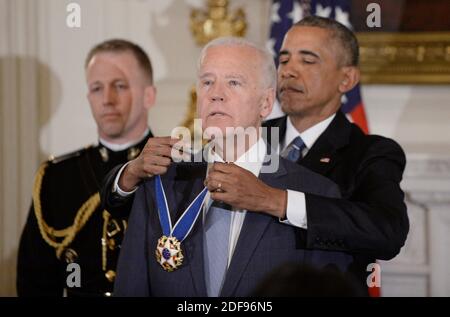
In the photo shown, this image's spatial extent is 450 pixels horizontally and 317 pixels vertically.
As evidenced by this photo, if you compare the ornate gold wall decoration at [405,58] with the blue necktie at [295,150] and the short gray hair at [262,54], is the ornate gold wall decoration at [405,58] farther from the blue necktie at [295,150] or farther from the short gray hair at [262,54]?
the short gray hair at [262,54]

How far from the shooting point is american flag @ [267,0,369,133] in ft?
12.0

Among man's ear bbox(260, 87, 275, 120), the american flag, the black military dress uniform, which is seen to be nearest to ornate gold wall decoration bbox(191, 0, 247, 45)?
the american flag

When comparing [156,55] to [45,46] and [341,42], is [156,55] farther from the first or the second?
[341,42]

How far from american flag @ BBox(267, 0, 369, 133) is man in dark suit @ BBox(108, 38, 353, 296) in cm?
149

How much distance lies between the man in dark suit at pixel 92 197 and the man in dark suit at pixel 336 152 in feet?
1.89

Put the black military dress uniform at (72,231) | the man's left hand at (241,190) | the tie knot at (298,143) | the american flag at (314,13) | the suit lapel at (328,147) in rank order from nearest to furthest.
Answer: the man's left hand at (241,190), the suit lapel at (328,147), the tie knot at (298,143), the black military dress uniform at (72,231), the american flag at (314,13)

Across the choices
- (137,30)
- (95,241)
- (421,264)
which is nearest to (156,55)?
(137,30)

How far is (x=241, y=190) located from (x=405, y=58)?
216 centimetres

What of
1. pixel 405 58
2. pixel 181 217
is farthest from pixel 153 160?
pixel 405 58

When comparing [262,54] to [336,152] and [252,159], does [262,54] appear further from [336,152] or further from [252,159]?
[336,152]

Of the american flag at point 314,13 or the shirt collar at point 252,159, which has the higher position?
Answer: the american flag at point 314,13

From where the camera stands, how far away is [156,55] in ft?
13.5

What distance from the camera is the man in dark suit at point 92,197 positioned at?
2.92 m

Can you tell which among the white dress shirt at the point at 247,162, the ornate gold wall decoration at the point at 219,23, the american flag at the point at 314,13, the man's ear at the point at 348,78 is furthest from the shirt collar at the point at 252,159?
the ornate gold wall decoration at the point at 219,23
